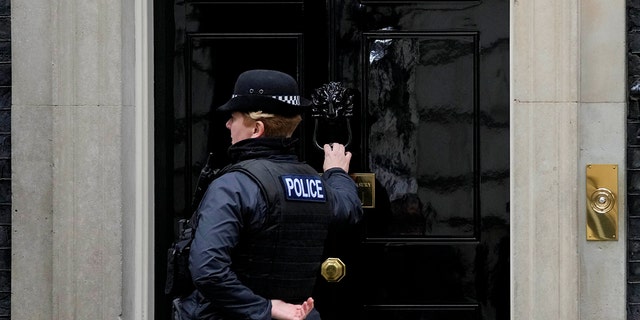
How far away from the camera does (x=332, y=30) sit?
213 inches

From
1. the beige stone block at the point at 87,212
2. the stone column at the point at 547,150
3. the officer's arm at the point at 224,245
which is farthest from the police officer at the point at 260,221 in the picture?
the stone column at the point at 547,150

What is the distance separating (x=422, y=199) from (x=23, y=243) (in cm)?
190

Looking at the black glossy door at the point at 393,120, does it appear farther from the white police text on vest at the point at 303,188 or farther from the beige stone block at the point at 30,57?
the white police text on vest at the point at 303,188

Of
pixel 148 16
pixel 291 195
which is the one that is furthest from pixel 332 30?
pixel 291 195

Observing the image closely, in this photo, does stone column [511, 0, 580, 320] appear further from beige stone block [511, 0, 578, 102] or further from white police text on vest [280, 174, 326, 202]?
white police text on vest [280, 174, 326, 202]

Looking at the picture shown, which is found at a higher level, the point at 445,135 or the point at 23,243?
the point at 445,135

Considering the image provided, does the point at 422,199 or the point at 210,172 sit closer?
the point at 210,172

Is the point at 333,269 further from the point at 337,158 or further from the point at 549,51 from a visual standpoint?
the point at 549,51

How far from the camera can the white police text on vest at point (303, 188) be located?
395cm

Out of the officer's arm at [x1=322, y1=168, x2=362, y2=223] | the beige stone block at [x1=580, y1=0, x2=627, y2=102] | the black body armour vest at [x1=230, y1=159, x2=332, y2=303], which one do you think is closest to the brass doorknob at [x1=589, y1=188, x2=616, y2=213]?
the beige stone block at [x1=580, y1=0, x2=627, y2=102]

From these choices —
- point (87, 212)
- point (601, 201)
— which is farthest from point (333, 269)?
point (601, 201)

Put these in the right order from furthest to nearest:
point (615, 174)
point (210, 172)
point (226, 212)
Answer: point (615, 174) → point (210, 172) → point (226, 212)

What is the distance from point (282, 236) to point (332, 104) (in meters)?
1.53

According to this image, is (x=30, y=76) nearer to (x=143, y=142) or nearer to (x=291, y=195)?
(x=143, y=142)
